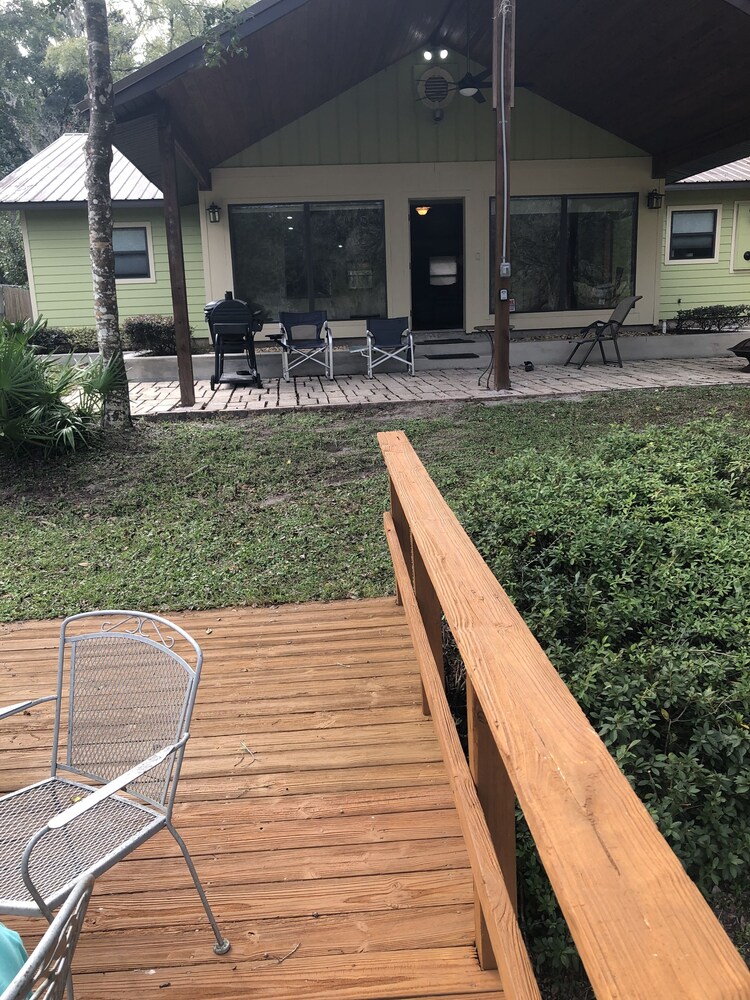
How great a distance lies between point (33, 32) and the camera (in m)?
27.3

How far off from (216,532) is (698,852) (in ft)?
11.2

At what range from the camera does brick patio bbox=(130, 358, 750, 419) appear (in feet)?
26.0

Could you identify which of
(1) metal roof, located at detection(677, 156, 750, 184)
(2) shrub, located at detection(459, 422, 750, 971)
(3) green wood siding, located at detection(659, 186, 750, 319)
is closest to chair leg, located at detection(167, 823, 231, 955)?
(2) shrub, located at detection(459, 422, 750, 971)

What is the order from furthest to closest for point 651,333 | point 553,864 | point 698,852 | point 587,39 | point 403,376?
point 651,333, point 403,376, point 587,39, point 698,852, point 553,864

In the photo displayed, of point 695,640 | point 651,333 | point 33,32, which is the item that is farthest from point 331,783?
point 33,32

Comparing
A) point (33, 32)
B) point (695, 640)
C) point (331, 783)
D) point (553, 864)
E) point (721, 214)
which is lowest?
point (331, 783)

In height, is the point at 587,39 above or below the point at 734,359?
above

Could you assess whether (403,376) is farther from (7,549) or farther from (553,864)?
(553,864)

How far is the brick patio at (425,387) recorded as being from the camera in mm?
7918

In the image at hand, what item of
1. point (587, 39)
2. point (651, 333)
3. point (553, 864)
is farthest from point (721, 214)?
point (553, 864)

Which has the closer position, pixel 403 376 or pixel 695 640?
pixel 695 640

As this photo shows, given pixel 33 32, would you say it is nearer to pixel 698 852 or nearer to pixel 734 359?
pixel 734 359

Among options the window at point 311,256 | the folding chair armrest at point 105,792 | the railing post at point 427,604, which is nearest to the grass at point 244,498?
the railing post at point 427,604

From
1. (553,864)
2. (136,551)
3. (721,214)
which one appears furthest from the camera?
(721,214)
